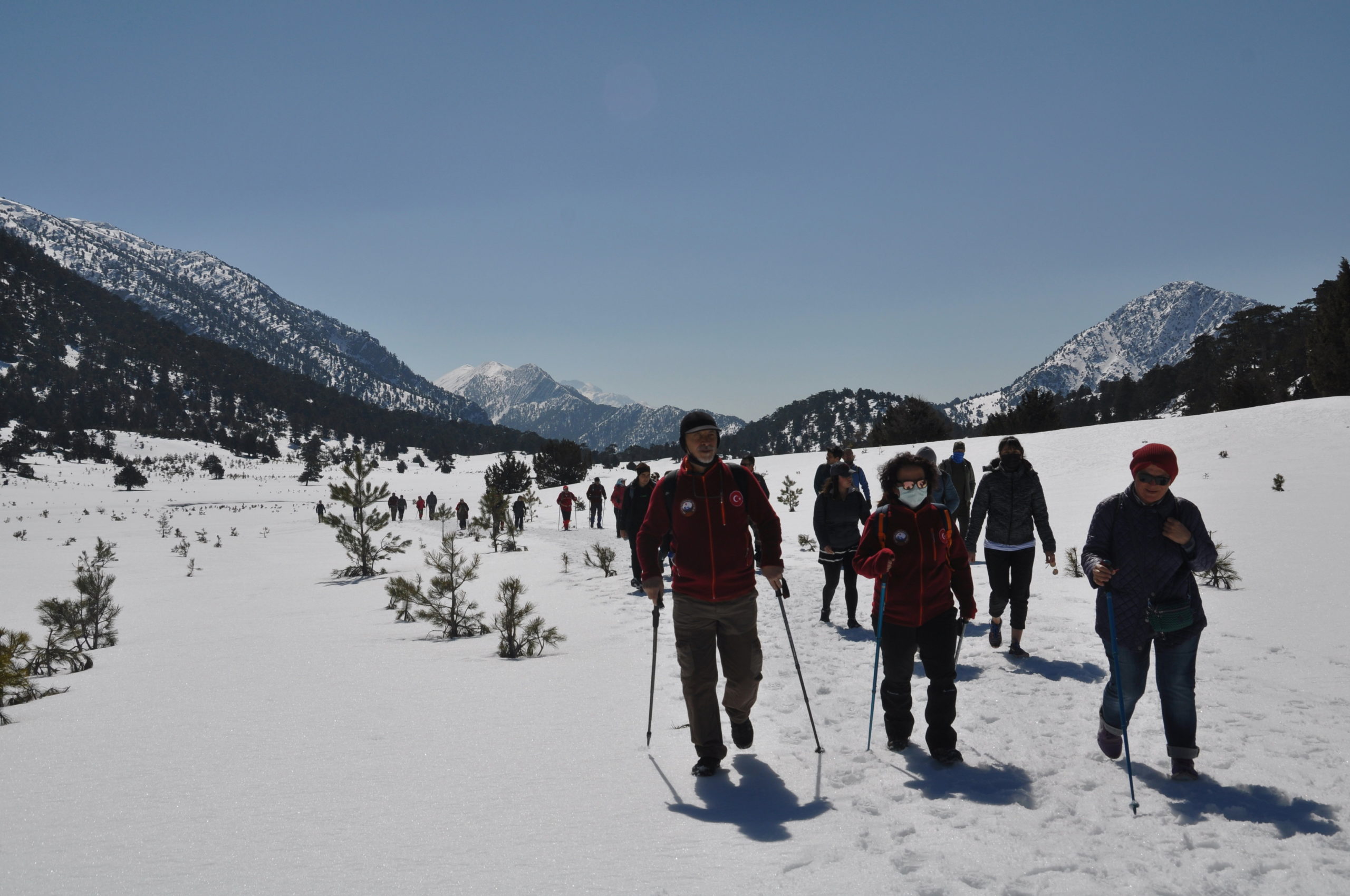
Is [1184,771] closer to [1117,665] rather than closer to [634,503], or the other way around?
[1117,665]

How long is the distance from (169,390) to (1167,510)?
177958mm

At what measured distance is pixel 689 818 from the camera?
11.4 feet

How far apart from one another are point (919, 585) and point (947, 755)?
3.31 feet

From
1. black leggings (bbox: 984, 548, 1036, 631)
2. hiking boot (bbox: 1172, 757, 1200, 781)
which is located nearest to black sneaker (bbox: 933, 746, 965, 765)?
hiking boot (bbox: 1172, 757, 1200, 781)

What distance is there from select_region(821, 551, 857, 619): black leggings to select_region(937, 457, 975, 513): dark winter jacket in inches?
105

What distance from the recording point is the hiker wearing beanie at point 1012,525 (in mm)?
6004

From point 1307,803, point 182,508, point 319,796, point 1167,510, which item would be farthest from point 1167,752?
point 182,508

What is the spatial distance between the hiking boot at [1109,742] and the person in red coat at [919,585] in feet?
2.56

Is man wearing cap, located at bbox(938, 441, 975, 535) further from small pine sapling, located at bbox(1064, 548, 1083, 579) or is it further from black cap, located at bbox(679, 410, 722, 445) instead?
black cap, located at bbox(679, 410, 722, 445)

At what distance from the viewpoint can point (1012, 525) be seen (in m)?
6.01

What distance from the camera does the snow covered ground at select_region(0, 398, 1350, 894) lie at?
2908 millimetres

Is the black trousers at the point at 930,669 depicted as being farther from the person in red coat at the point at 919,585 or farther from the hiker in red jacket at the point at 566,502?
the hiker in red jacket at the point at 566,502

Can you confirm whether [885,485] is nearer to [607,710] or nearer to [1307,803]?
[1307,803]

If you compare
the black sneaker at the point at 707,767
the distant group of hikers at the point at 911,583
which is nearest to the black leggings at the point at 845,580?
the distant group of hikers at the point at 911,583
